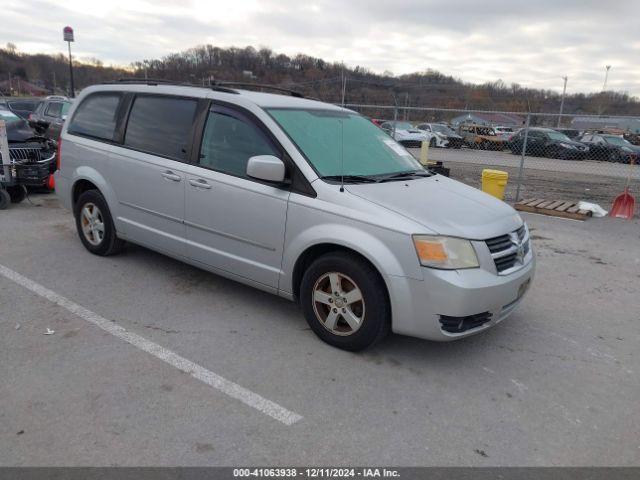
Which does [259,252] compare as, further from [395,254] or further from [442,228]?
[442,228]

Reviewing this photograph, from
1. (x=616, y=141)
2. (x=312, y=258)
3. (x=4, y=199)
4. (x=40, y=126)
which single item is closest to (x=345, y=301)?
(x=312, y=258)

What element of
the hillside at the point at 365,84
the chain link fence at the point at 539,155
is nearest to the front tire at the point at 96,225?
the chain link fence at the point at 539,155

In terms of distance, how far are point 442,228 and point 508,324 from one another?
1.54m

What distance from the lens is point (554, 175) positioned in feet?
58.4

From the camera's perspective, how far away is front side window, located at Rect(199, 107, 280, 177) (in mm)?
4156

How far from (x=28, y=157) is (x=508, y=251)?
807 cm

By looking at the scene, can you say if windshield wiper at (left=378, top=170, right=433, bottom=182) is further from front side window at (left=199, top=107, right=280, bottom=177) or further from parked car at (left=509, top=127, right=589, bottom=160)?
parked car at (left=509, top=127, right=589, bottom=160)

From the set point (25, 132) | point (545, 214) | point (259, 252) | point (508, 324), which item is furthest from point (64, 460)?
point (545, 214)

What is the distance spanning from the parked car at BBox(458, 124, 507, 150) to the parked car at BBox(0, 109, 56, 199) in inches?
815

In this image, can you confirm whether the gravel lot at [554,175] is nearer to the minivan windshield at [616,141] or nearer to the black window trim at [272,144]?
the minivan windshield at [616,141]

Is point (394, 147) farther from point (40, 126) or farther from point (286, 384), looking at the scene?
point (40, 126)

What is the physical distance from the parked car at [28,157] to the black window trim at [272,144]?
5056 mm

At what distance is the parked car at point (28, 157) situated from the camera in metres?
8.39

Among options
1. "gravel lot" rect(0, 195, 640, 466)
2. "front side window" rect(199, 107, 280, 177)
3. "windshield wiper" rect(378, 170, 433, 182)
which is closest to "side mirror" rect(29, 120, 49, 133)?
"gravel lot" rect(0, 195, 640, 466)
